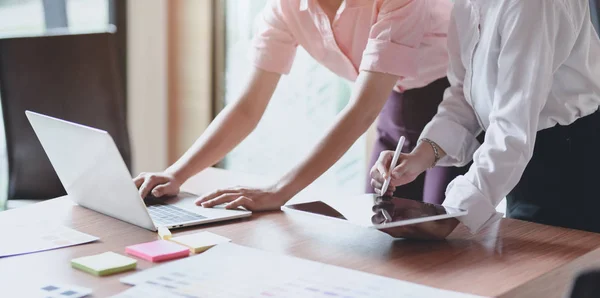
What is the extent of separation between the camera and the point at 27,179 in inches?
Answer: 82.9

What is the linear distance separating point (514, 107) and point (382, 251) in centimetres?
33

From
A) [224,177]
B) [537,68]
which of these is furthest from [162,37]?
[537,68]

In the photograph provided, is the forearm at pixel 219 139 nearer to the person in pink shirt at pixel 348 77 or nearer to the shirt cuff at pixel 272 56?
the person in pink shirt at pixel 348 77

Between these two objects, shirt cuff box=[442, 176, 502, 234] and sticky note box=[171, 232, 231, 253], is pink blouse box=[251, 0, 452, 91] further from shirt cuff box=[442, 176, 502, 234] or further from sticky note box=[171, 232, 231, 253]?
sticky note box=[171, 232, 231, 253]

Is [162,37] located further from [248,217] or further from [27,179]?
[248,217]

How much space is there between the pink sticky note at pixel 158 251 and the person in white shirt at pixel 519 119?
0.35m

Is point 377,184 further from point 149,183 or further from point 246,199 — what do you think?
point 149,183

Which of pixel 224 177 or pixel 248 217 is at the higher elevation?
pixel 248 217

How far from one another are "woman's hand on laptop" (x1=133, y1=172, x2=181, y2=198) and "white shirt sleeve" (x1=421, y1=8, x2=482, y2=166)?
0.51 m

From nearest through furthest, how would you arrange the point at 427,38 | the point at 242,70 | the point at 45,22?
the point at 427,38 → the point at 45,22 → the point at 242,70

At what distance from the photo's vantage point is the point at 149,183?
161 centimetres

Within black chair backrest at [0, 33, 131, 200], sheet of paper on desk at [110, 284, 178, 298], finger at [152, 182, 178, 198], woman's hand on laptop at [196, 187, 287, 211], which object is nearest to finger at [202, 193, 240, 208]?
woman's hand on laptop at [196, 187, 287, 211]

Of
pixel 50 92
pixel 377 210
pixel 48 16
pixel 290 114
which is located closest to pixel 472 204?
pixel 377 210

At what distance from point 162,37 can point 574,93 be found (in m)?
2.53
